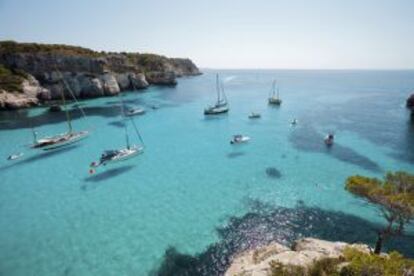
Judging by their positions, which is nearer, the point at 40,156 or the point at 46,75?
the point at 40,156

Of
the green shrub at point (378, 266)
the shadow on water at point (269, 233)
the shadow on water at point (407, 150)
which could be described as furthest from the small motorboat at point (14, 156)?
the shadow on water at point (407, 150)

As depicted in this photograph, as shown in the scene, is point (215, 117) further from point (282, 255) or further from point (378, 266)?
point (378, 266)

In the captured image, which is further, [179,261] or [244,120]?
[244,120]

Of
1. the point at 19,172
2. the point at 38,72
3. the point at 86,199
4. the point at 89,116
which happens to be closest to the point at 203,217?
the point at 86,199

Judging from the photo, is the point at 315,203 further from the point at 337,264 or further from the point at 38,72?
the point at 38,72

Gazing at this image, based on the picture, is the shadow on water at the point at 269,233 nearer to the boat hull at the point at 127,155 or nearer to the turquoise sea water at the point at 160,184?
the turquoise sea water at the point at 160,184

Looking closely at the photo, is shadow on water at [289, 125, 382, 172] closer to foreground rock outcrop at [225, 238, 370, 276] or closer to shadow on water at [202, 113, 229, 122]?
shadow on water at [202, 113, 229, 122]

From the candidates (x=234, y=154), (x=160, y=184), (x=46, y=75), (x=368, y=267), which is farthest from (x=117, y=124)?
(x=368, y=267)
